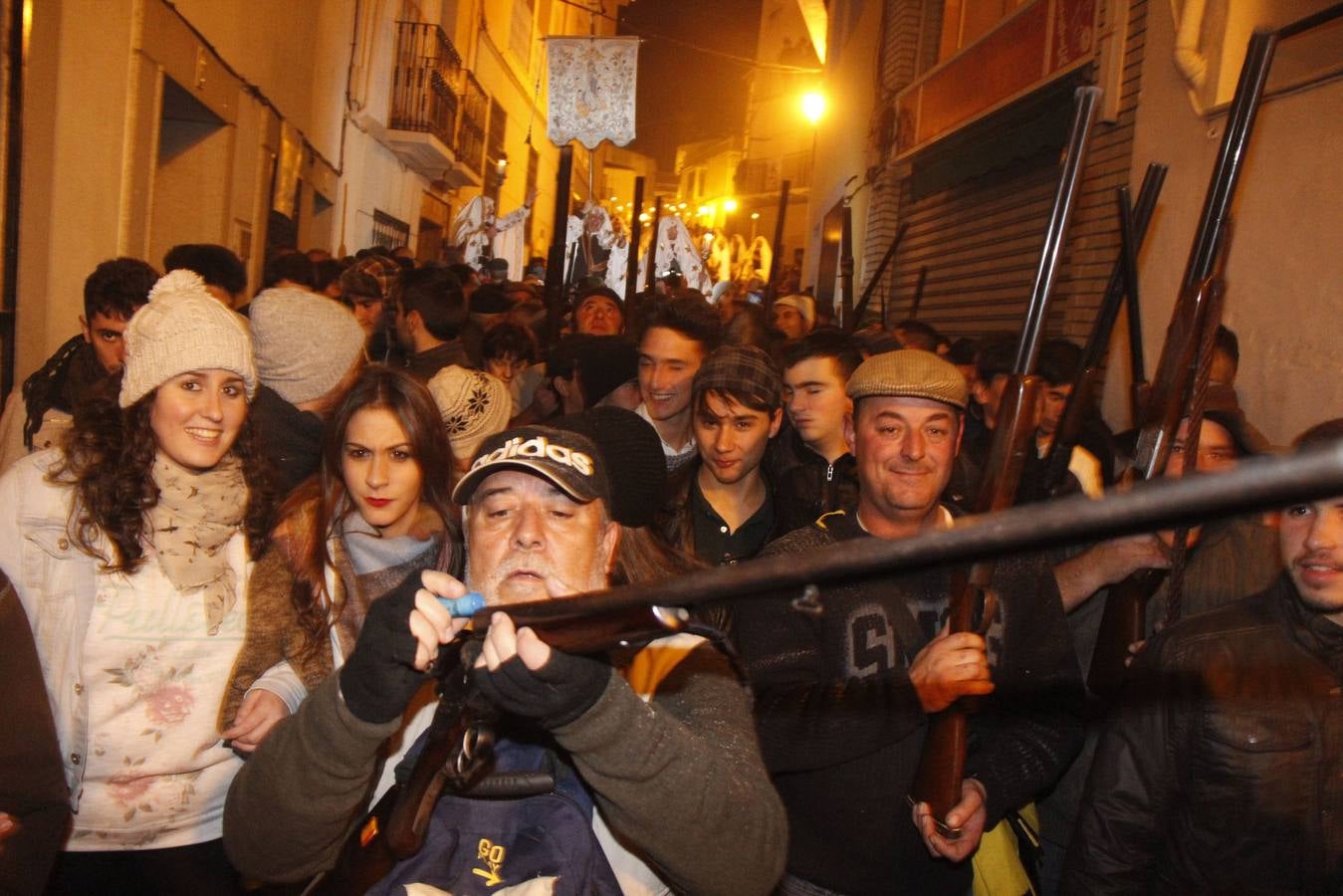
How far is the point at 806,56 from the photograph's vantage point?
33656mm

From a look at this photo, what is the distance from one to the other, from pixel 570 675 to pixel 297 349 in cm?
253

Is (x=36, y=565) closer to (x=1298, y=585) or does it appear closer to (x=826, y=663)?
(x=826, y=663)

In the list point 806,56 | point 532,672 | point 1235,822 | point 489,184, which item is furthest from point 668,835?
point 806,56

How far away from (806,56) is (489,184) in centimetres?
1170

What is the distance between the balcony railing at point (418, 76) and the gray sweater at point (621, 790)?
61.1ft

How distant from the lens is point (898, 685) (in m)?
2.43

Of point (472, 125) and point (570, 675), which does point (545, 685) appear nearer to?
point (570, 675)

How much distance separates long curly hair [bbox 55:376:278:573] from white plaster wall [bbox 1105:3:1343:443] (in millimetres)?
4406

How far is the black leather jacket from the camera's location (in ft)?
7.24

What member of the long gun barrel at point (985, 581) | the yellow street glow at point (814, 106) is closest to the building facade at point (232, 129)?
the long gun barrel at point (985, 581)

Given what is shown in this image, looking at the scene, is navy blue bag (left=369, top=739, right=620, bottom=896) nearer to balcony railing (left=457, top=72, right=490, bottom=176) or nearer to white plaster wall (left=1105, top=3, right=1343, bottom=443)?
white plaster wall (left=1105, top=3, right=1343, bottom=443)

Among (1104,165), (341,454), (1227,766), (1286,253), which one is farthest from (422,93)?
(1227,766)

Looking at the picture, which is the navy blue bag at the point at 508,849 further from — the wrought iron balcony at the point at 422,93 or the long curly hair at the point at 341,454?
the wrought iron balcony at the point at 422,93

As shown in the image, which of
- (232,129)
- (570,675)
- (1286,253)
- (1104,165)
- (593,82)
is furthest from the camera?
(593,82)
